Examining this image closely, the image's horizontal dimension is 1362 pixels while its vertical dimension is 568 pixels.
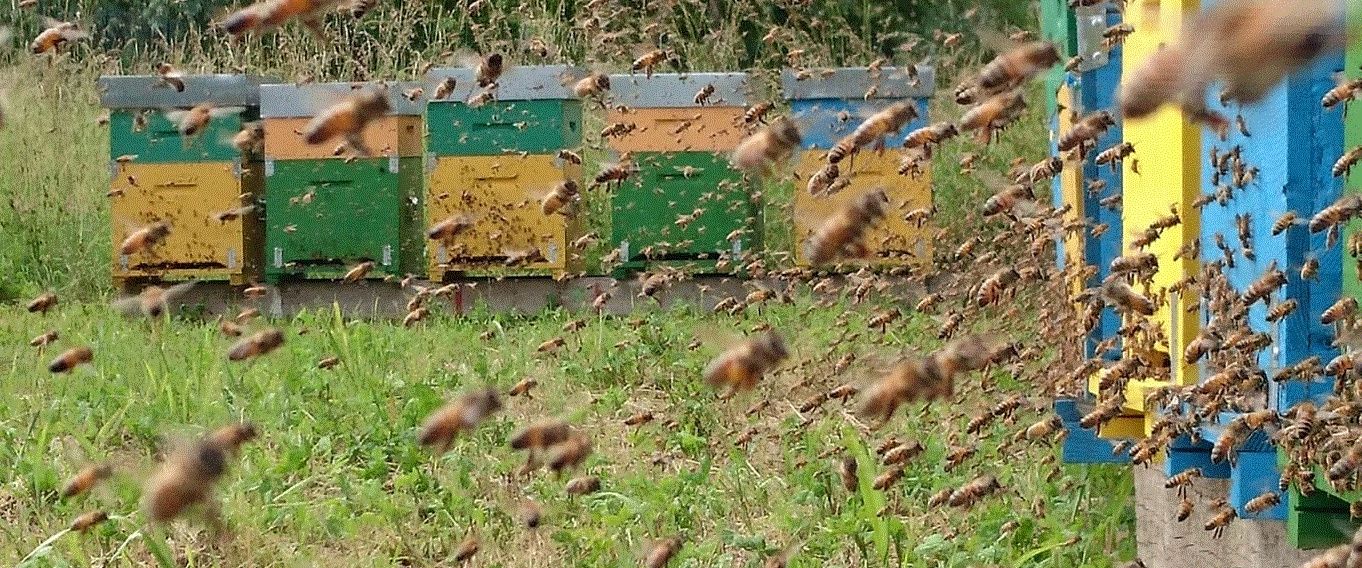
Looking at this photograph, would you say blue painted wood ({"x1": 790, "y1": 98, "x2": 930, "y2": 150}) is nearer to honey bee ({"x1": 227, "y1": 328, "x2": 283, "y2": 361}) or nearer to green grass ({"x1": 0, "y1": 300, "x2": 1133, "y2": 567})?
green grass ({"x1": 0, "y1": 300, "x2": 1133, "y2": 567})

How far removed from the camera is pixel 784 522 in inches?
160

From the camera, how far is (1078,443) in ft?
13.0

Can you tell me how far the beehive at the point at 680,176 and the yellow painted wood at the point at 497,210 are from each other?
0.30 meters

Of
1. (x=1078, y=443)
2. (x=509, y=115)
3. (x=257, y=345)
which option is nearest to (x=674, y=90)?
(x=509, y=115)

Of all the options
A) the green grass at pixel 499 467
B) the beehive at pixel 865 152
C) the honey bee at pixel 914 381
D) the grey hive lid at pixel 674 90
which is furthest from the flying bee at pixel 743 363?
the grey hive lid at pixel 674 90

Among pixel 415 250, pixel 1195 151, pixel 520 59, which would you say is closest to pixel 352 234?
pixel 415 250

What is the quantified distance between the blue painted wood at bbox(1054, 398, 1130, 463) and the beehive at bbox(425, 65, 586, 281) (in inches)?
161

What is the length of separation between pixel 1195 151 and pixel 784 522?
136cm

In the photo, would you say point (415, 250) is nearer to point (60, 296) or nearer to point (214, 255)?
point (214, 255)

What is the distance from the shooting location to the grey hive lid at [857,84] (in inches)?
296

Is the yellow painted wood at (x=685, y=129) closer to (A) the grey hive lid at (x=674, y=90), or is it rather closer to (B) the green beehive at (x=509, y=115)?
(A) the grey hive lid at (x=674, y=90)

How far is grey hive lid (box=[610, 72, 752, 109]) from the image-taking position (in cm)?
783

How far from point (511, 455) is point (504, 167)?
3610mm

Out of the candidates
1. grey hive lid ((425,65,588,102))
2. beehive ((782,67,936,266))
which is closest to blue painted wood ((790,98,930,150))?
beehive ((782,67,936,266))
